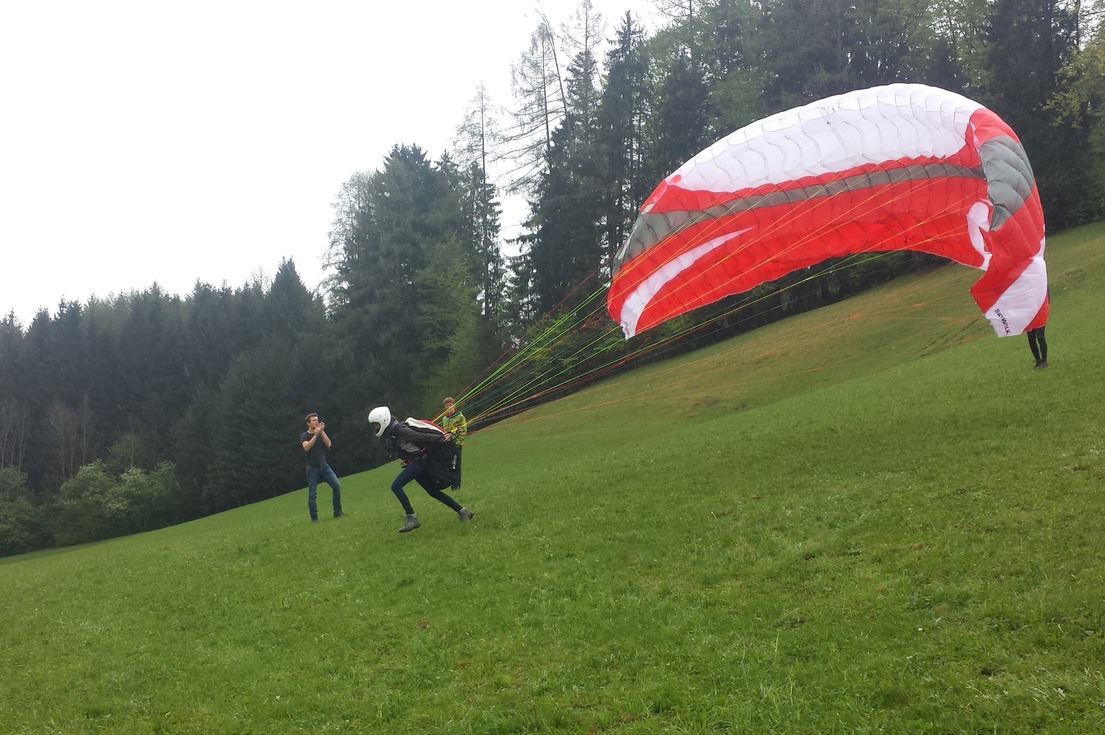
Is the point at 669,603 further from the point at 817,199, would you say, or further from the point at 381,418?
the point at 817,199

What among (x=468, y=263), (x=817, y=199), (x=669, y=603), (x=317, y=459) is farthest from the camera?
(x=468, y=263)

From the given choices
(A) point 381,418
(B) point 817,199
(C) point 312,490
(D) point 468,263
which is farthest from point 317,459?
(D) point 468,263

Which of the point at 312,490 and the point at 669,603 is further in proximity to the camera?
the point at 312,490

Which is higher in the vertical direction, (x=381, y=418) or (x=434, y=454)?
(x=381, y=418)

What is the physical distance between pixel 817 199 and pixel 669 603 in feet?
24.7

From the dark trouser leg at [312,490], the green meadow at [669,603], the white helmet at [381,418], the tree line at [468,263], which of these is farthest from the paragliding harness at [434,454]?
the tree line at [468,263]

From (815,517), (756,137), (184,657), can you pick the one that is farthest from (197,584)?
(756,137)

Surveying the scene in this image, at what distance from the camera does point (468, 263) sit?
55.3 m

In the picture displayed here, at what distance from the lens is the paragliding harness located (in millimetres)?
11250

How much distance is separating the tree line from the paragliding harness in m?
25.2

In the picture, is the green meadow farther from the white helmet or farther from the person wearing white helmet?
the white helmet

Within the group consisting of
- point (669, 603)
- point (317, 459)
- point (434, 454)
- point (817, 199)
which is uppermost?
point (817, 199)

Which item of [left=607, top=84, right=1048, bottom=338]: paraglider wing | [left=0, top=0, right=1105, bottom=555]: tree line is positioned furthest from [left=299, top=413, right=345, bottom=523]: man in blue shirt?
[left=0, top=0, right=1105, bottom=555]: tree line

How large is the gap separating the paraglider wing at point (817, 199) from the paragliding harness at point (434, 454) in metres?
3.61
